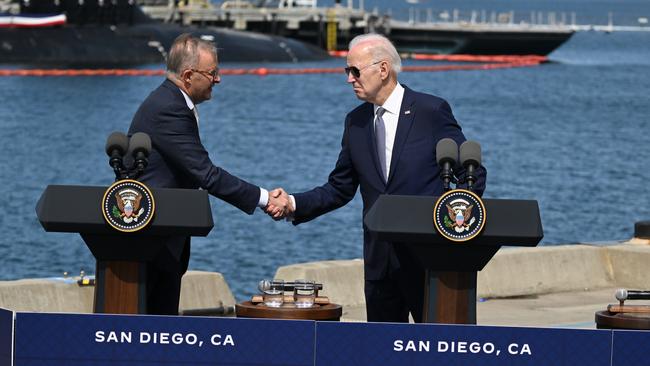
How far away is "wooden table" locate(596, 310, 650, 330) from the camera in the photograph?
6.60 meters

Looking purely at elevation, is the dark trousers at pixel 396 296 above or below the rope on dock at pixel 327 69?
above

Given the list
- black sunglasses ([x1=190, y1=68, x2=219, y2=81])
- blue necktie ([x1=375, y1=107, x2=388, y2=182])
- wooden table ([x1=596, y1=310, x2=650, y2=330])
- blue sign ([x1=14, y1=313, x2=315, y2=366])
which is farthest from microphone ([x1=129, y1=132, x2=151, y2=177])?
wooden table ([x1=596, y1=310, x2=650, y2=330])

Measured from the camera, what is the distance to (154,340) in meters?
6.39

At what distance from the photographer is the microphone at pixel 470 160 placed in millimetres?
6840

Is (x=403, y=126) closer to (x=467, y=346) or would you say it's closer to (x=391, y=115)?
(x=391, y=115)

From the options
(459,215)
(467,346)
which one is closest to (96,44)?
(459,215)

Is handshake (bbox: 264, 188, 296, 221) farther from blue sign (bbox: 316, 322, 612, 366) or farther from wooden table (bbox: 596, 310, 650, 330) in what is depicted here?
wooden table (bbox: 596, 310, 650, 330)

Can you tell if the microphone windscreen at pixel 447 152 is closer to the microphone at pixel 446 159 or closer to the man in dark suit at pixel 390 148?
the microphone at pixel 446 159

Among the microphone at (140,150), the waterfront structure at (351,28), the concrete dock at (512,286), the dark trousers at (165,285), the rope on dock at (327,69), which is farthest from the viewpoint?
the waterfront structure at (351,28)

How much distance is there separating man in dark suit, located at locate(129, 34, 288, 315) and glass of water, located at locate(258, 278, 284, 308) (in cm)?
69

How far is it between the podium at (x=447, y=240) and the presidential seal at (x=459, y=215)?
32 millimetres

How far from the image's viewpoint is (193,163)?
7594mm

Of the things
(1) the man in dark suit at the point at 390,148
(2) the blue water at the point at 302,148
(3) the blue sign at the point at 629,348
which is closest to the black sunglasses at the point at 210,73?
(1) the man in dark suit at the point at 390,148

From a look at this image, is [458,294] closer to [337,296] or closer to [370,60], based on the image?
[370,60]
